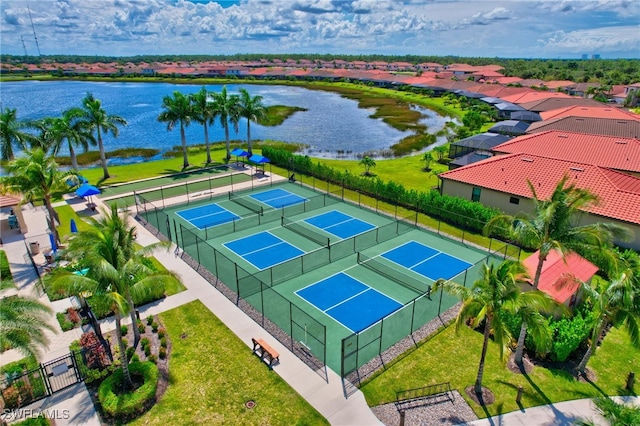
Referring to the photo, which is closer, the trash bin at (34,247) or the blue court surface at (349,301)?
the blue court surface at (349,301)

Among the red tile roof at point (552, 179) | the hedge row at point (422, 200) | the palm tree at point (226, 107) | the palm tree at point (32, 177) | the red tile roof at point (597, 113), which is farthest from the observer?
the red tile roof at point (597, 113)

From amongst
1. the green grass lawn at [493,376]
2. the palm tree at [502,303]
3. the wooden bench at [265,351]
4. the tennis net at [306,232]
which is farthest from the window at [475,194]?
the wooden bench at [265,351]

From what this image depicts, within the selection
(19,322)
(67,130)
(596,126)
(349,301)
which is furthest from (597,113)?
(19,322)

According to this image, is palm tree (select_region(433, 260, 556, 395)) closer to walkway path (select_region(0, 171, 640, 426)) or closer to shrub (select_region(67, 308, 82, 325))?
walkway path (select_region(0, 171, 640, 426))

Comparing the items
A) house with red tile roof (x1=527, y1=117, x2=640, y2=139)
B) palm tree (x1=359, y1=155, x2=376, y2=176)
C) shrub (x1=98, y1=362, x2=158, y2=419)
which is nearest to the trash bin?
shrub (x1=98, y1=362, x2=158, y2=419)

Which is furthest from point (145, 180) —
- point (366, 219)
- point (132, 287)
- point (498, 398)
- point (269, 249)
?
point (498, 398)

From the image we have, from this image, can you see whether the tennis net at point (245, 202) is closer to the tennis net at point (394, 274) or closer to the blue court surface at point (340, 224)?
the blue court surface at point (340, 224)
